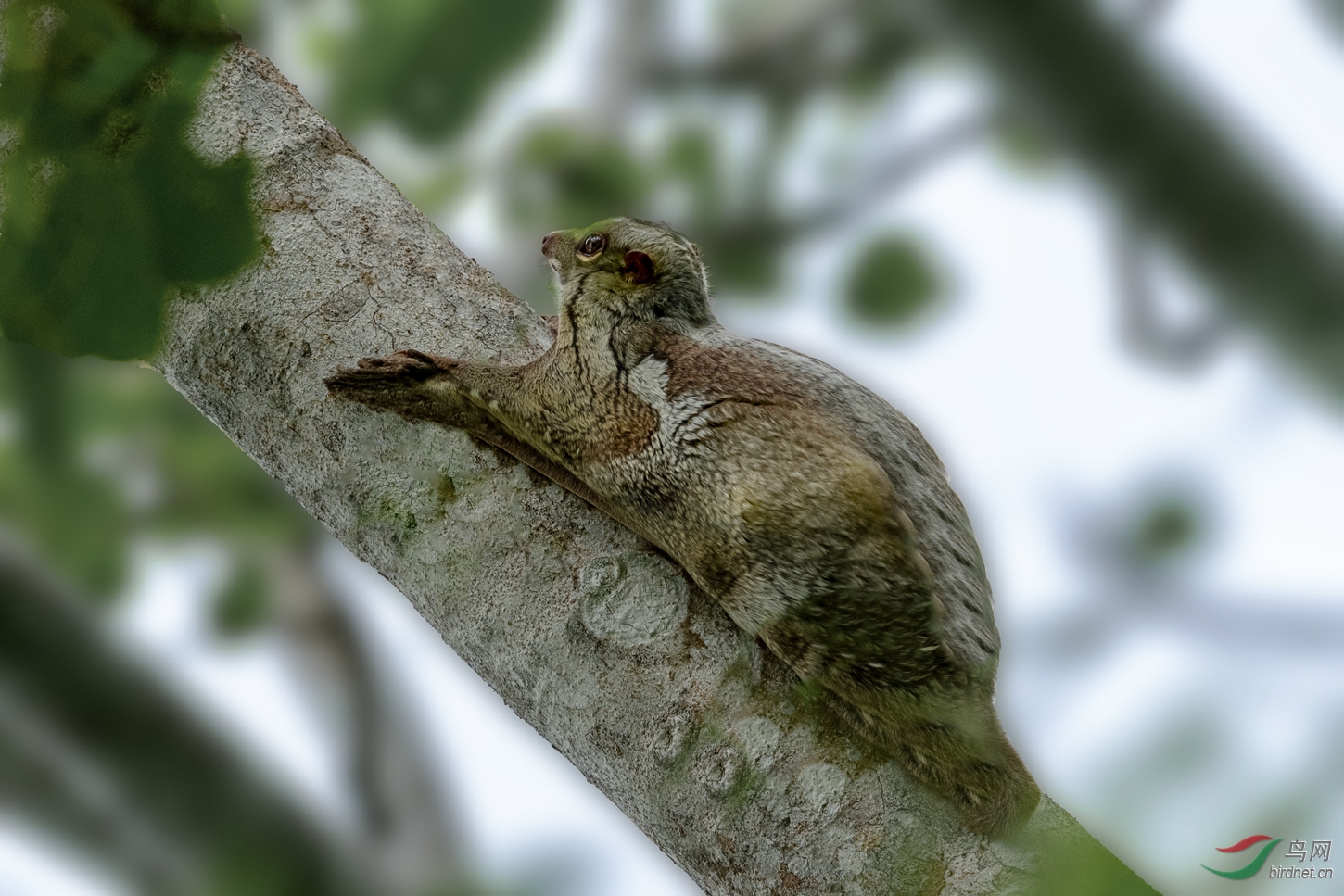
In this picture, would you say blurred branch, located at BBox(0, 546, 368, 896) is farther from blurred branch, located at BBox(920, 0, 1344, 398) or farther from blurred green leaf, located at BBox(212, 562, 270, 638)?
blurred branch, located at BBox(920, 0, 1344, 398)

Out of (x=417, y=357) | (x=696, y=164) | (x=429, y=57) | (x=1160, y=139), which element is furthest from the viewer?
(x=696, y=164)

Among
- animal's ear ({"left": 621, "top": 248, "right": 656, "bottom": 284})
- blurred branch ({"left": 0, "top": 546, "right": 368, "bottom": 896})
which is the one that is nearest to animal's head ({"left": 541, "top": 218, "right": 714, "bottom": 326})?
animal's ear ({"left": 621, "top": 248, "right": 656, "bottom": 284})

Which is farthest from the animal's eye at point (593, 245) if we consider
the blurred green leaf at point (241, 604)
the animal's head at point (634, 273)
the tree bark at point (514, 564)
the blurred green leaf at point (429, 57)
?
the blurred green leaf at point (241, 604)

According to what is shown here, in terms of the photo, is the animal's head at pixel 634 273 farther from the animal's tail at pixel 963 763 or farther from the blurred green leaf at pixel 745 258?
the animal's tail at pixel 963 763

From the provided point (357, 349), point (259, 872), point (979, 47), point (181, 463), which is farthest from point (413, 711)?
point (979, 47)

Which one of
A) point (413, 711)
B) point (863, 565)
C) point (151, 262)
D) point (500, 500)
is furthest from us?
point (413, 711)

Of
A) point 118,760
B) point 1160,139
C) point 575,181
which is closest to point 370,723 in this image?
point 118,760

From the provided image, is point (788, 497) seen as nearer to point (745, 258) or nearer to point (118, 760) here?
point (745, 258)

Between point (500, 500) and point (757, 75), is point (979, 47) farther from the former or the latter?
point (757, 75)
